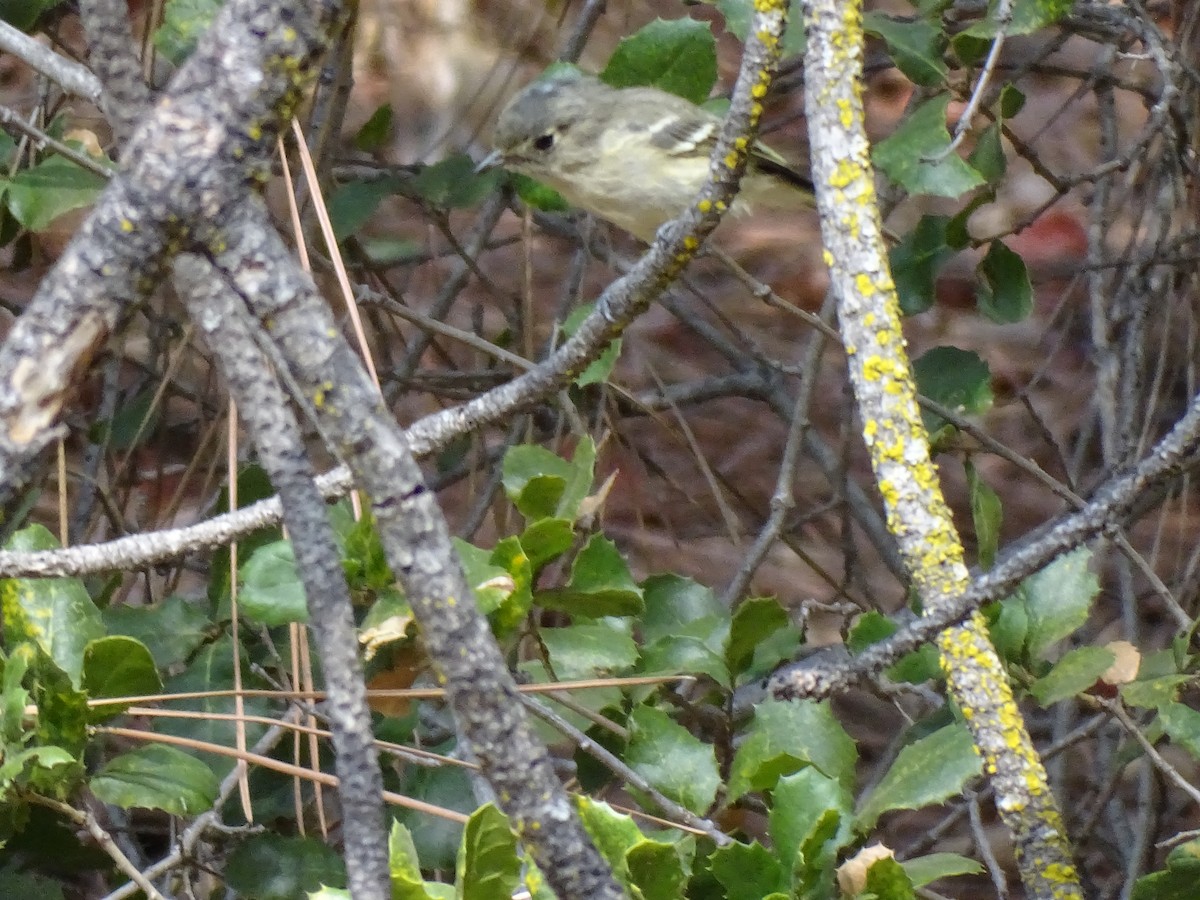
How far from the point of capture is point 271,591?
120cm

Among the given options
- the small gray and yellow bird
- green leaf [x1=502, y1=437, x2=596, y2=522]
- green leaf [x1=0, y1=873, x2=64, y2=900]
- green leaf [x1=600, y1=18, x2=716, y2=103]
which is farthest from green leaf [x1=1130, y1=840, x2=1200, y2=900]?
the small gray and yellow bird

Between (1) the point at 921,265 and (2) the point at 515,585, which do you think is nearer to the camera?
(2) the point at 515,585

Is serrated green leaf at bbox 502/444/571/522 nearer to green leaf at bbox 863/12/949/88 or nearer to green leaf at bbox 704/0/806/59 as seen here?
green leaf at bbox 704/0/806/59

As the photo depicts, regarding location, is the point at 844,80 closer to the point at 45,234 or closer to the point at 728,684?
the point at 728,684

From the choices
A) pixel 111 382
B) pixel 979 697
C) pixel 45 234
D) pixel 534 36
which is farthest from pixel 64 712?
pixel 534 36

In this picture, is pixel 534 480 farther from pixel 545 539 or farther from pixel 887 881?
pixel 887 881

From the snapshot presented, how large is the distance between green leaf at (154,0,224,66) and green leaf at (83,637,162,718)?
0.81 m

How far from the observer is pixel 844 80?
950mm

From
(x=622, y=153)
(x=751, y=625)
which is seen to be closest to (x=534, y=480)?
(x=751, y=625)

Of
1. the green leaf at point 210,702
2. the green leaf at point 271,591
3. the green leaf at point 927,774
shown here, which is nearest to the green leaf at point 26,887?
the green leaf at point 210,702

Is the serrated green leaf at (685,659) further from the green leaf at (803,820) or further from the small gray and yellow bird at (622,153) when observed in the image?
the small gray and yellow bird at (622,153)

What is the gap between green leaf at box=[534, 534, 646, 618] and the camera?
129cm

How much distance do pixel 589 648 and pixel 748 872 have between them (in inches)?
15.4

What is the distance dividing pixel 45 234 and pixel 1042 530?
7.33 feet
